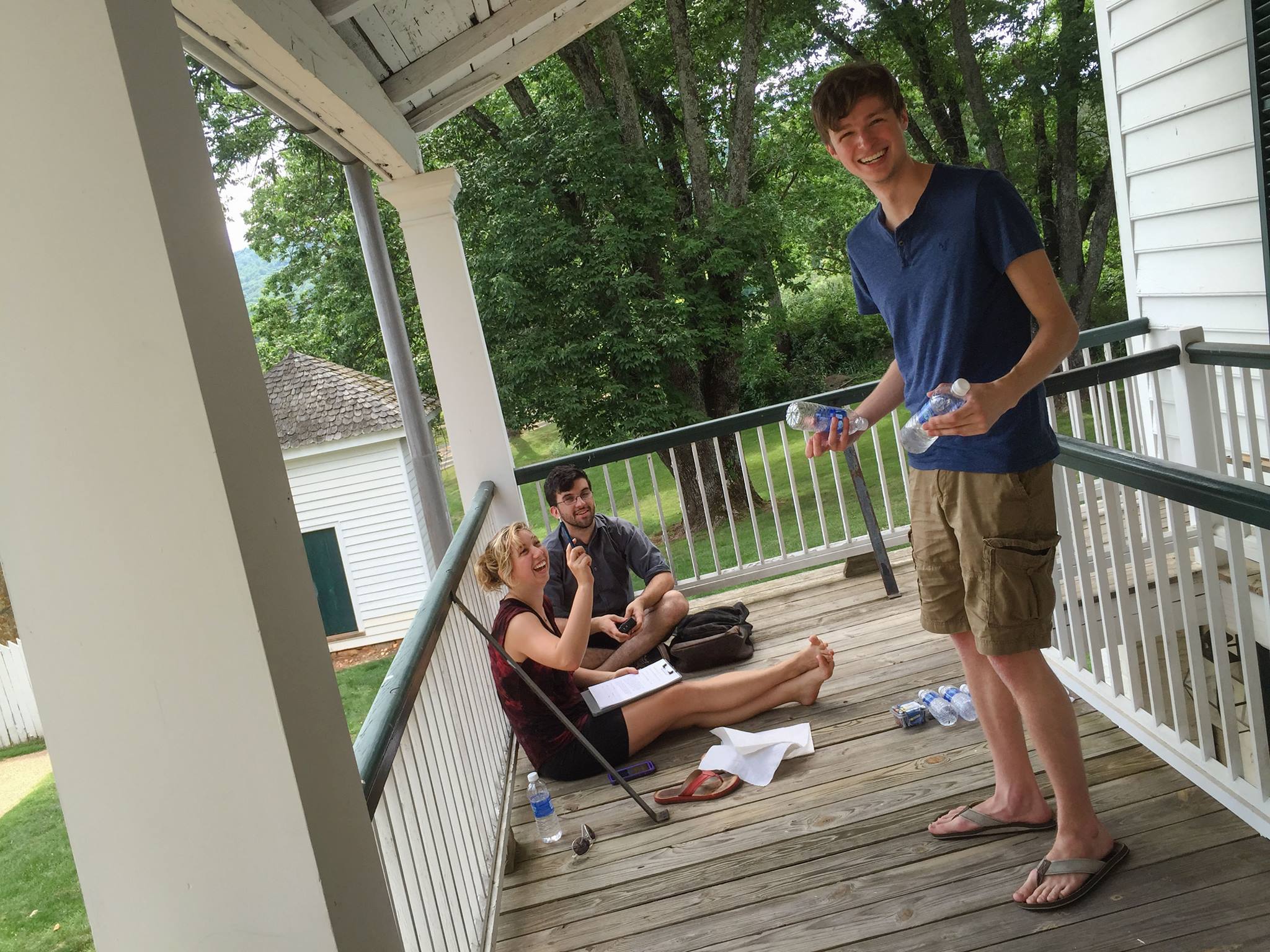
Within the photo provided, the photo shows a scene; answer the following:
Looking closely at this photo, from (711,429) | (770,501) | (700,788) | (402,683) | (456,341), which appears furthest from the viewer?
(770,501)

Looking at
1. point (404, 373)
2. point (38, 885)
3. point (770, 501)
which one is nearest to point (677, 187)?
point (770, 501)

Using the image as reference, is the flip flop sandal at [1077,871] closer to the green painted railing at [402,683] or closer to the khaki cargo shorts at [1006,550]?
the khaki cargo shorts at [1006,550]

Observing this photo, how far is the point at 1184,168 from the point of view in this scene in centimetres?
459

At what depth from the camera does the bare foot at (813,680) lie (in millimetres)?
3574

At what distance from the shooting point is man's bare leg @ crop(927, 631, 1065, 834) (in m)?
2.44

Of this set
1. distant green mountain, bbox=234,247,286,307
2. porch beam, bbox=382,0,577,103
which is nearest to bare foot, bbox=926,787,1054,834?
porch beam, bbox=382,0,577,103

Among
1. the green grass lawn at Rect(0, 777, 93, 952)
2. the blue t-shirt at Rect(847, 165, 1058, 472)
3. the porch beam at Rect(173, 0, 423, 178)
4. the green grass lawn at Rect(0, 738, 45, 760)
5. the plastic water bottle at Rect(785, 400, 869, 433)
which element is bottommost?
the green grass lawn at Rect(0, 777, 93, 952)

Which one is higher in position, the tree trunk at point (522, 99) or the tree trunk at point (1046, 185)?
the tree trunk at point (522, 99)

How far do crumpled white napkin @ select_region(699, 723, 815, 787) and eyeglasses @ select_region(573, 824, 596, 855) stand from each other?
1.41 feet

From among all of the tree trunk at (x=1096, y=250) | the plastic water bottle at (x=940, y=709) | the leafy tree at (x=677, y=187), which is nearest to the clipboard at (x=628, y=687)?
the plastic water bottle at (x=940, y=709)

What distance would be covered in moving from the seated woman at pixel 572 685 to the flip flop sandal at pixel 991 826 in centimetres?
103

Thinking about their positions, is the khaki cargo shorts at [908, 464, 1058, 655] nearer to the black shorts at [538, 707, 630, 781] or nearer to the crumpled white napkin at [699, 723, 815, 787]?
the crumpled white napkin at [699, 723, 815, 787]

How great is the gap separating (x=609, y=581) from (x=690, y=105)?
8625 mm

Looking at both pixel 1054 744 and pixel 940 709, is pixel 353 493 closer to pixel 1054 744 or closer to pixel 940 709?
pixel 940 709
